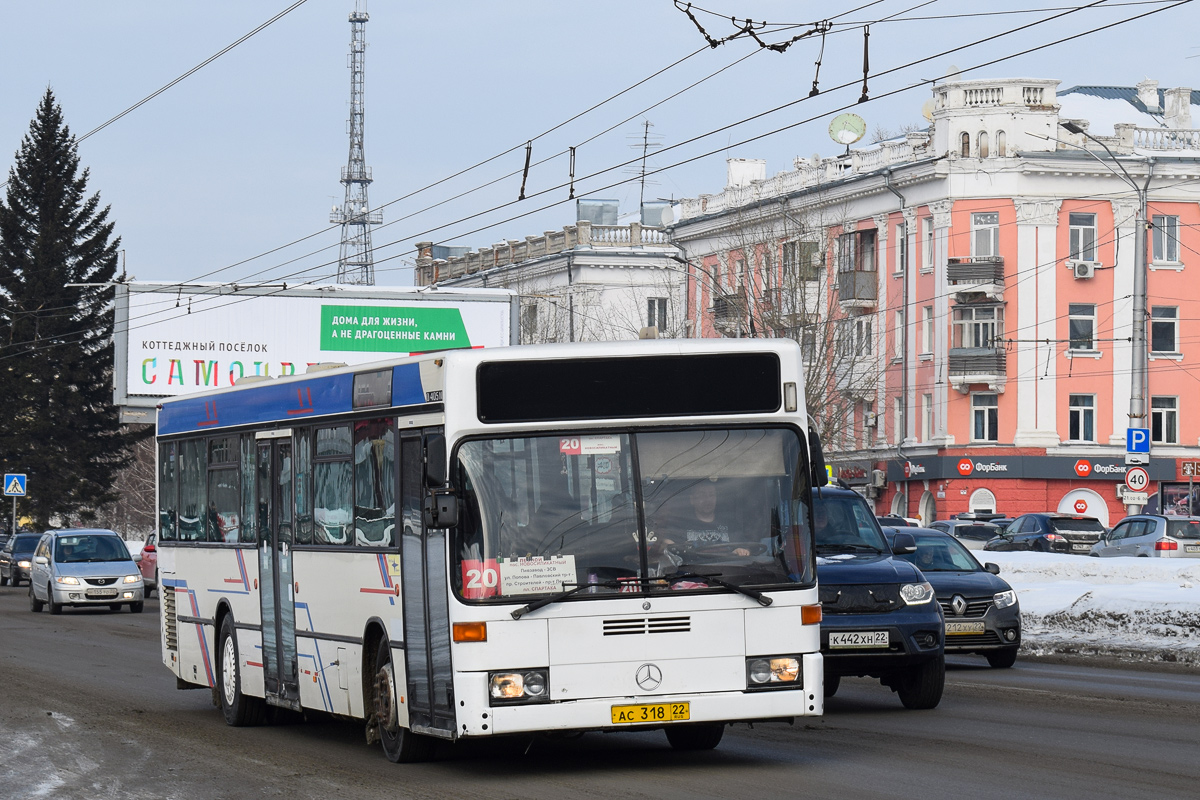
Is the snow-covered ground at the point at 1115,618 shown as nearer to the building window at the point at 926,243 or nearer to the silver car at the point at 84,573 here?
the silver car at the point at 84,573

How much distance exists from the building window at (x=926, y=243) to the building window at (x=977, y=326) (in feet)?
6.45

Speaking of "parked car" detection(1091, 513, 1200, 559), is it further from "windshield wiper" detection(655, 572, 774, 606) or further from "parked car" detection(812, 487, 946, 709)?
"windshield wiper" detection(655, 572, 774, 606)

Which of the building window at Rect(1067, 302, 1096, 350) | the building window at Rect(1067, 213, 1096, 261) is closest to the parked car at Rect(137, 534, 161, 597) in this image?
the building window at Rect(1067, 302, 1096, 350)

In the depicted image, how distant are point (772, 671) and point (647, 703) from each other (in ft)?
2.41

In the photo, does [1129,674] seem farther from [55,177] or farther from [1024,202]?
[55,177]

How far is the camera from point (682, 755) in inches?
488

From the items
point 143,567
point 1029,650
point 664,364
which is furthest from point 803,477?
point 143,567

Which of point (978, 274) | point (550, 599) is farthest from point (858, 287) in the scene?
point (550, 599)

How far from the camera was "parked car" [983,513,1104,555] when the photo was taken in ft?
151

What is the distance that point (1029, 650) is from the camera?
23656 mm

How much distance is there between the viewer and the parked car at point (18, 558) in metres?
52.8

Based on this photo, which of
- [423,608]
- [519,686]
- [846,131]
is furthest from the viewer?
[846,131]

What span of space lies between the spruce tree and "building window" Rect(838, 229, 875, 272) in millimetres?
30942

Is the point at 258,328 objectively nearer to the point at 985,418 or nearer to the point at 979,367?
the point at 979,367
